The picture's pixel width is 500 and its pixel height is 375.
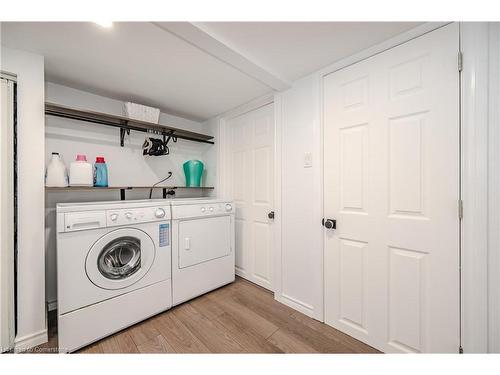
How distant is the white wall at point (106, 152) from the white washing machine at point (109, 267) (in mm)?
657

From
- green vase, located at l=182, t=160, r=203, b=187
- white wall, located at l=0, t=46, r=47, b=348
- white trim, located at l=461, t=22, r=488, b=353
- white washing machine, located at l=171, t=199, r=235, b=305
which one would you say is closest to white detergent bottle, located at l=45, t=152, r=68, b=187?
white wall, located at l=0, t=46, r=47, b=348

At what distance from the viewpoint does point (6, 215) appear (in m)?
1.29

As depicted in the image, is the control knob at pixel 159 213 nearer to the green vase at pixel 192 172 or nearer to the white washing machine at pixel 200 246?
the white washing machine at pixel 200 246

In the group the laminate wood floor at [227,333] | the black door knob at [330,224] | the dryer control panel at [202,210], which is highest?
the dryer control panel at [202,210]

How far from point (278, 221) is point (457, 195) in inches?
49.3

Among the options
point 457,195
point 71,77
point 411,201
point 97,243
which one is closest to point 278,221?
point 411,201

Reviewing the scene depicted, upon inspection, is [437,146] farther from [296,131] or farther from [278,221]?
[278,221]

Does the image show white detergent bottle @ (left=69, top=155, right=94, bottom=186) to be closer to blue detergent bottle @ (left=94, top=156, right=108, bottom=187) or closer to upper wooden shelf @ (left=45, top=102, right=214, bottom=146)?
blue detergent bottle @ (left=94, top=156, right=108, bottom=187)

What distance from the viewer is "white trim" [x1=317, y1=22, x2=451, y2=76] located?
1133 millimetres

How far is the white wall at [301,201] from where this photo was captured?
1640 millimetres

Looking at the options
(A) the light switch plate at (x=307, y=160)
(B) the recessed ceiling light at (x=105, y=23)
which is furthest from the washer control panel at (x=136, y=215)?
(A) the light switch plate at (x=307, y=160)

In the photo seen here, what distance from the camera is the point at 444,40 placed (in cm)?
109

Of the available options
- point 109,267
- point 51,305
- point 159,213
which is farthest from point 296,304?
point 51,305

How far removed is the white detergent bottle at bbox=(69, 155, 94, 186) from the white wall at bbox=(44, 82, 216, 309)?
12.9 inches
